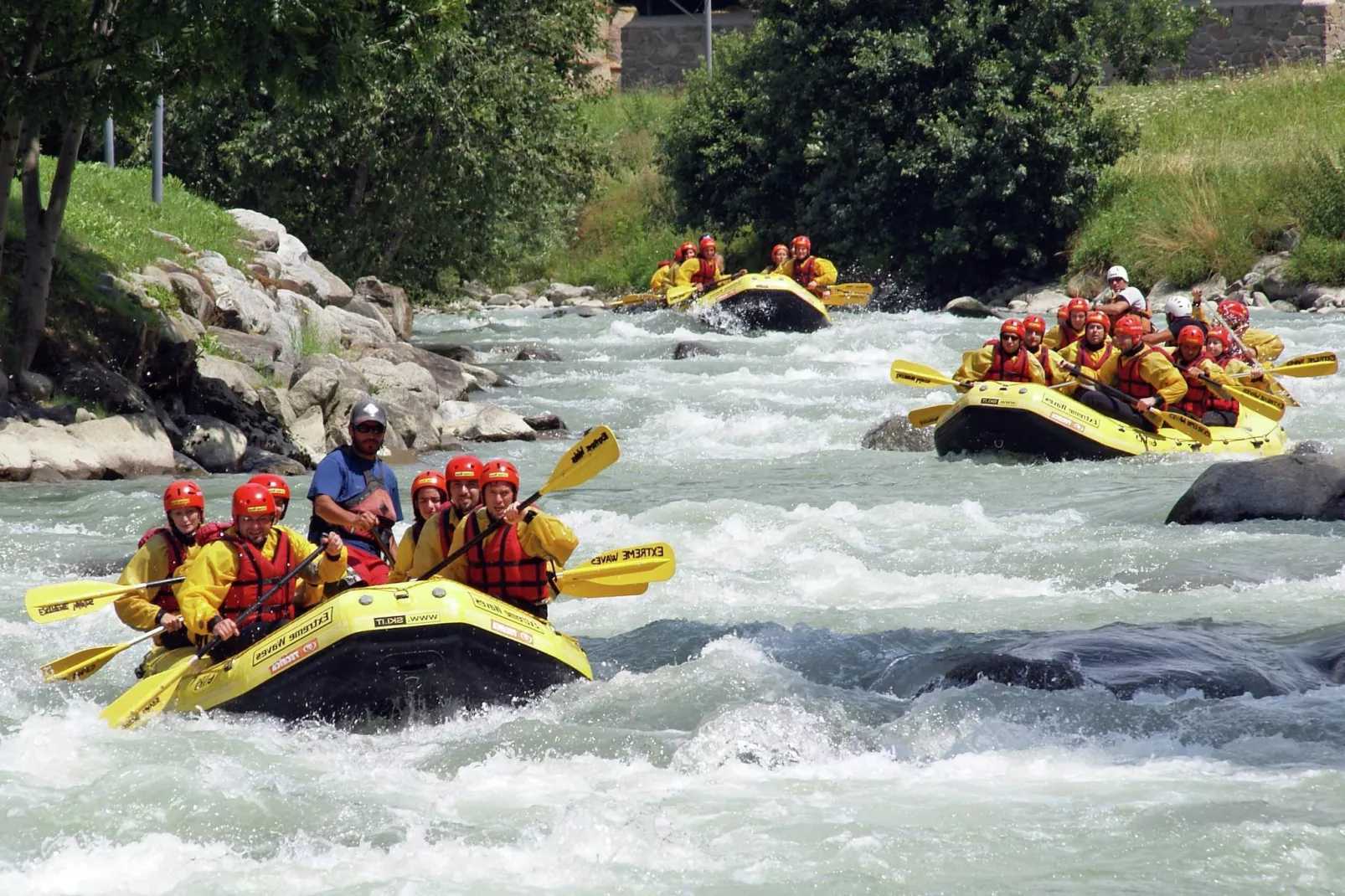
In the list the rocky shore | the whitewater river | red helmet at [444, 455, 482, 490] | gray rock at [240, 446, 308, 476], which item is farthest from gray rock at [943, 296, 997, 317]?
red helmet at [444, 455, 482, 490]

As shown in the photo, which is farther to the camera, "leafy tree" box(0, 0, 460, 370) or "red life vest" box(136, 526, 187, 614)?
"leafy tree" box(0, 0, 460, 370)

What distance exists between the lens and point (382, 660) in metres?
6.16

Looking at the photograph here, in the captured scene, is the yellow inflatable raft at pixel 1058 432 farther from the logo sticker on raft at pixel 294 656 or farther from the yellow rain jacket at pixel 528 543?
the logo sticker on raft at pixel 294 656

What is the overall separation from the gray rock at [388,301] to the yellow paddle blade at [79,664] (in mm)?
14076

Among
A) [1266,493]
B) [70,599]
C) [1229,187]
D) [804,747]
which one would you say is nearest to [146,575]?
[70,599]

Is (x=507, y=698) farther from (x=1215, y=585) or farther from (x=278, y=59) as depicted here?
(x=278, y=59)

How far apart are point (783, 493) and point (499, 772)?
20.7 ft

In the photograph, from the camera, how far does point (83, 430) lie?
40.8 feet

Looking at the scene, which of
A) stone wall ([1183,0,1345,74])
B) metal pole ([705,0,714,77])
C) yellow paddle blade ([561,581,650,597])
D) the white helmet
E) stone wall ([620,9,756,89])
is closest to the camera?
yellow paddle blade ([561,581,650,597])

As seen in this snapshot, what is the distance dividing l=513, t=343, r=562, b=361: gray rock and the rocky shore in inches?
76.2

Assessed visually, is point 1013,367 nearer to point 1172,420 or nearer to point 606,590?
point 1172,420

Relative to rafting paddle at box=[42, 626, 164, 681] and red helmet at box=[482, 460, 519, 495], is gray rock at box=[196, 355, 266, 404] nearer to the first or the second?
rafting paddle at box=[42, 626, 164, 681]

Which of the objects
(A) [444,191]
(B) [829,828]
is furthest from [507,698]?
(A) [444,191]

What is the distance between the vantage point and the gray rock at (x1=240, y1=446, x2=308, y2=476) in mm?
12930
